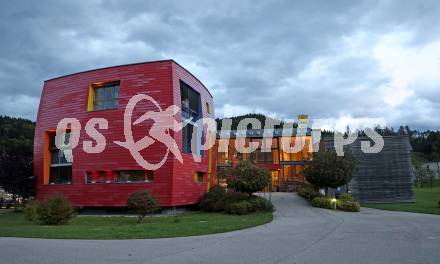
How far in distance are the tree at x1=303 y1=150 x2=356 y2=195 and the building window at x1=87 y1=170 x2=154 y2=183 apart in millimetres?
12500

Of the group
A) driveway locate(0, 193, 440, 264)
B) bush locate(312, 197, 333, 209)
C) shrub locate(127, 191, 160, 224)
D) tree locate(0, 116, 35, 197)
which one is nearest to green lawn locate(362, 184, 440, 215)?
bush locate(312, 197, 333, 209)

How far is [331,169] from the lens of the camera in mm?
29188

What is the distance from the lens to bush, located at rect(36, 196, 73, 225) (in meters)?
18.9

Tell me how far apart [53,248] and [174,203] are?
52.6ft

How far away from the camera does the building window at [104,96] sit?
97.7ft

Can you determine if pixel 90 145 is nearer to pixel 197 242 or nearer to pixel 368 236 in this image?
pixel 197 242

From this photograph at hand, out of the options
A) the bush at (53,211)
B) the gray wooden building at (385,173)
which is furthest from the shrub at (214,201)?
the bush at (53,211)

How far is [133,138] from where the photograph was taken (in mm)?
27641

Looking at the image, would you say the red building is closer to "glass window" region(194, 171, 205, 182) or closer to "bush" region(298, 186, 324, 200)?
"glass window" region(194, 171, 205, 182)

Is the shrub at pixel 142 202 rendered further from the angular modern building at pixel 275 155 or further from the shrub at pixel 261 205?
the angular modern building at pixel 275 155

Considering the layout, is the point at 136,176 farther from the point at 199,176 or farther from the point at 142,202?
the point at 199,176

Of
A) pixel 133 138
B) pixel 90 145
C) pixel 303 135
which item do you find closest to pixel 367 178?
pixel 303 135

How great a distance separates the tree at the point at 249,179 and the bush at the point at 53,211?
12237 mm

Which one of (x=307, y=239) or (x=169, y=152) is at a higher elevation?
(x=169, y=152)
